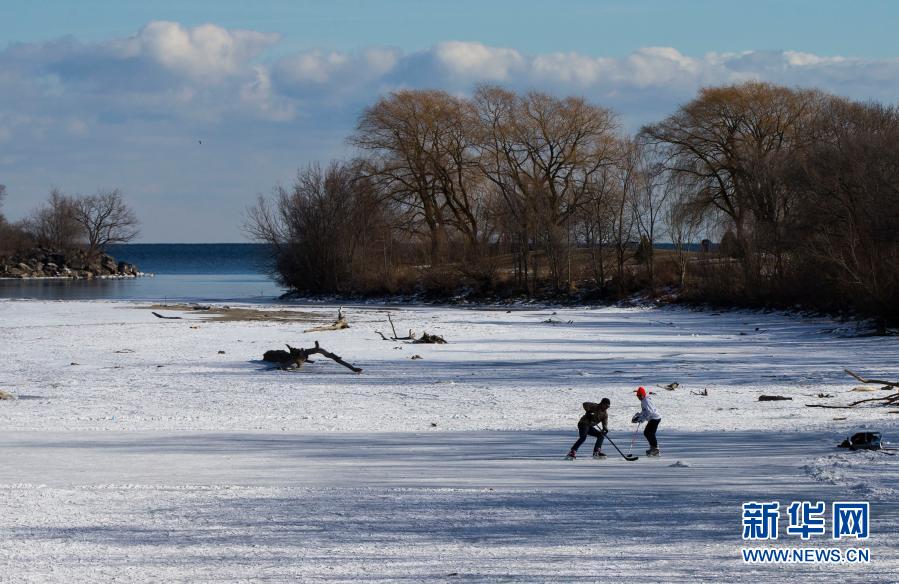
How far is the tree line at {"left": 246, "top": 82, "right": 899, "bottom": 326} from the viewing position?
159 ft

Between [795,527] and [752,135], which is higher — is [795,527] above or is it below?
below

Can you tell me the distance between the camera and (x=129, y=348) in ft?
93.2

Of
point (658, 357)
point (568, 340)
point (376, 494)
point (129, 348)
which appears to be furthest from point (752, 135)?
point (376, 494)

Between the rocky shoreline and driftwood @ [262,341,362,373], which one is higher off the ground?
the rocky shoreline

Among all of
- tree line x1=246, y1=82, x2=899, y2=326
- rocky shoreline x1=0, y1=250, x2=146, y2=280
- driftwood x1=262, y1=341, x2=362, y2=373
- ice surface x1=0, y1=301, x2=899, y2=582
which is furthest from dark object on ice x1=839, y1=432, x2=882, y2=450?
rocky shoreline x1=0, y1=250, x2=146, y2=280

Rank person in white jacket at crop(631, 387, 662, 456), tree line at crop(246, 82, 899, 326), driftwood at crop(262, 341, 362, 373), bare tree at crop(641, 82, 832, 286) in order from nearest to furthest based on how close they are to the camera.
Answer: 1. person in white jacket at crop(631, 387, 662, 456)
2. driftwood at crop(262, 341, 362, 373)
3. tree line at crop(246, 82, 899, 326)
4. bare tree at crop(641, 82, 832, 286)

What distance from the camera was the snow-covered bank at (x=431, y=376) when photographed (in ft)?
54.0

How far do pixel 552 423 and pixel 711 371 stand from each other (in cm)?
765

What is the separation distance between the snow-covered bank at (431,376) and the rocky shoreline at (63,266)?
74359 mm

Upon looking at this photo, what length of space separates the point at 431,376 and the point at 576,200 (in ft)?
152

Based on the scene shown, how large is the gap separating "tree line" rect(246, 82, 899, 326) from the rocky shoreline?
138ft

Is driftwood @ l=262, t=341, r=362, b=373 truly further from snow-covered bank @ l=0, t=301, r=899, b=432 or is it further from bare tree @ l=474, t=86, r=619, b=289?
bare tree @ l=474, t=86, r=619, b=289

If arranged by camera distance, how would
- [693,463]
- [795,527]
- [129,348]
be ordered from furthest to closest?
[129,348] → [693,463] → [795,527]

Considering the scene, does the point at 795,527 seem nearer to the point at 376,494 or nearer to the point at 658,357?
the point at 376,494
